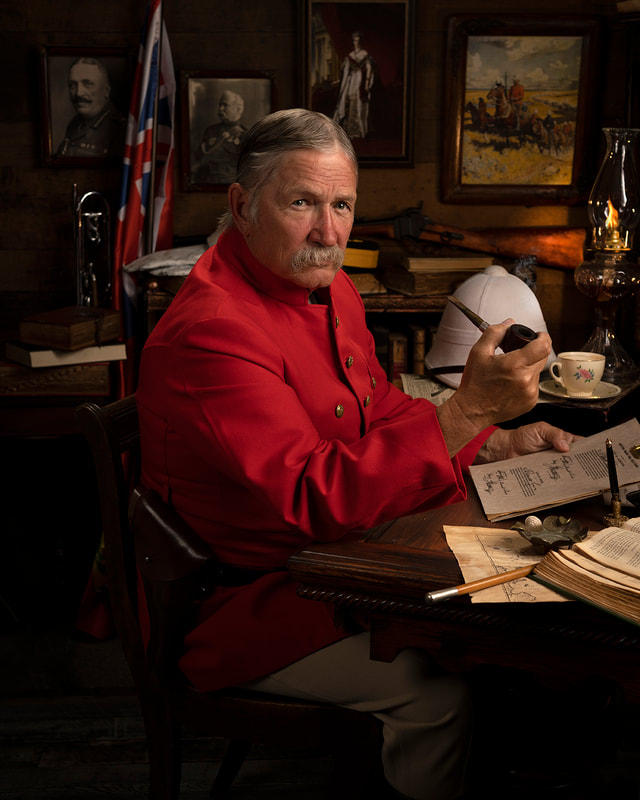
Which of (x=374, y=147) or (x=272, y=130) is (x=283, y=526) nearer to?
(x=272, y=130)

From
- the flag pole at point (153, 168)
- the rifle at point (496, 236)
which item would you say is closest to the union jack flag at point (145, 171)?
the flag pole at point (153, 168)

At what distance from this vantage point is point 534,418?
2.14m

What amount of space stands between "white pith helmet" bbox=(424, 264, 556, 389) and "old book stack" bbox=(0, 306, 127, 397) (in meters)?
1.13

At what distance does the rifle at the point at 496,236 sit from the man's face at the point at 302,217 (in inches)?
57.4

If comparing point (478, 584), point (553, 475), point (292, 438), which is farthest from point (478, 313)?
point (478, 584)

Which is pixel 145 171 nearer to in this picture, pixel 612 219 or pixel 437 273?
pixel 437 273

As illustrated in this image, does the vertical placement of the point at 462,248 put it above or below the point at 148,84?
below

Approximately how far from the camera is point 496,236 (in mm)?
3076

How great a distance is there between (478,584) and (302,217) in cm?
79

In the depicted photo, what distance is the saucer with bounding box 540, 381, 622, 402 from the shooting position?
2.08 metres

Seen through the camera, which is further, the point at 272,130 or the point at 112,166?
the point at 112,166

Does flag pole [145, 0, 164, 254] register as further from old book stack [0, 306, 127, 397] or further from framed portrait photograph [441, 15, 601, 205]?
framed portrait photograph [441, 15, 601, 205]

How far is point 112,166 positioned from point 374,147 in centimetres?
99

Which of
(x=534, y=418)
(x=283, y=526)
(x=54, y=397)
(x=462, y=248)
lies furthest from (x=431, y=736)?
(x=462, y=248)
